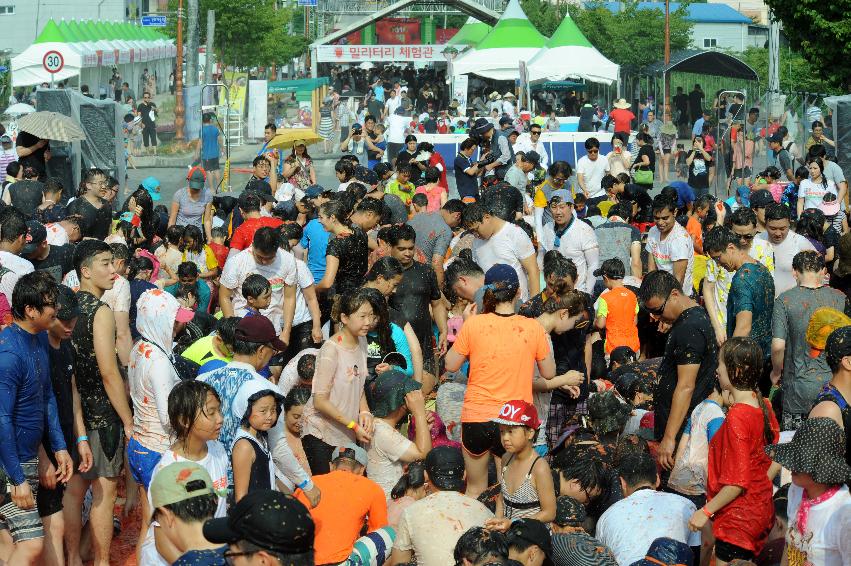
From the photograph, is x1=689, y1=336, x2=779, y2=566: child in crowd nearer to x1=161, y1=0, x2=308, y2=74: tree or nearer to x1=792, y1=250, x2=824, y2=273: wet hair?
x1=792, y1=250, x2=824, y2=273: wet hair

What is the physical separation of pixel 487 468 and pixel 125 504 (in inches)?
102

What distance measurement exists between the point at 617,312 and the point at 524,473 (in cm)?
385

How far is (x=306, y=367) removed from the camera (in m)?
7.46

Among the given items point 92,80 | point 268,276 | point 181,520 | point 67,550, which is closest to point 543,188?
point 268,276

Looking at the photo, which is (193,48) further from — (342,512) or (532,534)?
(532,534)

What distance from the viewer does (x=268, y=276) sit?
8766 mm

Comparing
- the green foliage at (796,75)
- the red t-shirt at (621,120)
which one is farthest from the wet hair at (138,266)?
the green foliage at (796,75)

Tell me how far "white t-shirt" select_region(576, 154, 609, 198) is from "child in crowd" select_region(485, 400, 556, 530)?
36.2 ft

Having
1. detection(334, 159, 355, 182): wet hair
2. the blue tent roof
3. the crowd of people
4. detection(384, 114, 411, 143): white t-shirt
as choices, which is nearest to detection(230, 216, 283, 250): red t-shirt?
the crowd of people

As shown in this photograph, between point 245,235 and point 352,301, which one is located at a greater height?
point 245,235

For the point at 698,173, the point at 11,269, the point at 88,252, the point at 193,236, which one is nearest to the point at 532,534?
the point at 88,252

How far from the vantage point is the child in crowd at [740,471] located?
561 centimetres

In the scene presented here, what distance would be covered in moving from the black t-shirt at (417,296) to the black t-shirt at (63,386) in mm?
2836

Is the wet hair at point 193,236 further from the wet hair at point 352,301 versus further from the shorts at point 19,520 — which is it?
the shorts at point 19,520
